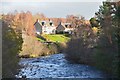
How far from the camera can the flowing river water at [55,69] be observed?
3357 mm

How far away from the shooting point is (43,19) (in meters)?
3.18

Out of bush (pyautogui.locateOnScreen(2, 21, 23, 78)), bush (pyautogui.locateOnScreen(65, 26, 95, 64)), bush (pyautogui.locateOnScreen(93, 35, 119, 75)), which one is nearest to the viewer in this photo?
bush (pyautogui.locateOnScreen(2, 21, 23, 78))

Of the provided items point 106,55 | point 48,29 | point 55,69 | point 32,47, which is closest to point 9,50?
point 32,47

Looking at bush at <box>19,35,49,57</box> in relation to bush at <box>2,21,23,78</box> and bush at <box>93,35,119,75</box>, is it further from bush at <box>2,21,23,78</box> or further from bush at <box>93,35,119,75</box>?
bush at <box>93,35,119,75</box>

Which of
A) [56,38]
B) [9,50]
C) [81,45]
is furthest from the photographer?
[81,45]

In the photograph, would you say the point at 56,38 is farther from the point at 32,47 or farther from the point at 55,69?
the point at 55,69

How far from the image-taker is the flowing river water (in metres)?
3.36

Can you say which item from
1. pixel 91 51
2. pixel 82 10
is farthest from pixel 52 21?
pixel 91 51

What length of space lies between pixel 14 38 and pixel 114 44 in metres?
1.11

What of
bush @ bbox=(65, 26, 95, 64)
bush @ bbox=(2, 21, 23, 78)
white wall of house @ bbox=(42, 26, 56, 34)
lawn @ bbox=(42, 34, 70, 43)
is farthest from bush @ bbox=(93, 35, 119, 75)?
bush @ bbox=(2, 21, 23, 78)

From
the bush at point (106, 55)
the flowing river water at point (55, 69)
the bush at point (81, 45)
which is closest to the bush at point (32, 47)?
the flowing river water at point (55, 69)

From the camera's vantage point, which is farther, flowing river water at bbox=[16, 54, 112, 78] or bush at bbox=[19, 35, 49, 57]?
flowing river water at bbox=[16, 54, 112, 78]

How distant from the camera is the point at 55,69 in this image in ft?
11.3

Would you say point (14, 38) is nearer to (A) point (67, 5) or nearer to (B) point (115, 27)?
(A) point (67, 5)
